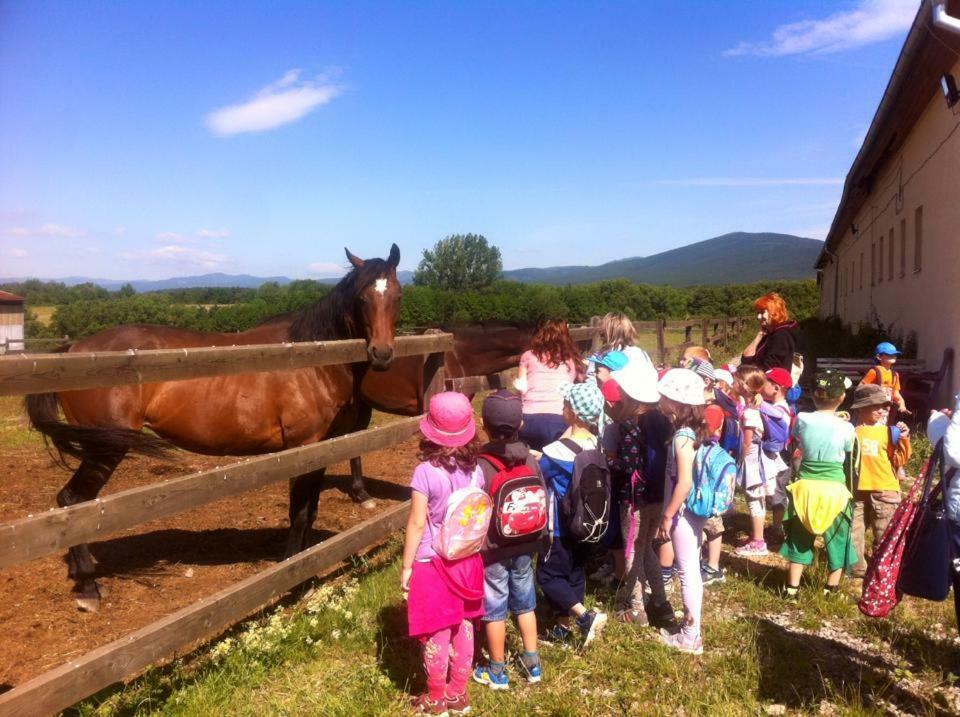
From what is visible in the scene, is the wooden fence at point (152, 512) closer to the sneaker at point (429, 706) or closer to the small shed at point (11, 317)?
the sneaker at point (429, 706)

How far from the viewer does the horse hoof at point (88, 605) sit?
4.37m

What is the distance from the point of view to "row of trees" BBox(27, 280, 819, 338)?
134 ft

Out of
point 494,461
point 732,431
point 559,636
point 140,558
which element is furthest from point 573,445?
point 140,558

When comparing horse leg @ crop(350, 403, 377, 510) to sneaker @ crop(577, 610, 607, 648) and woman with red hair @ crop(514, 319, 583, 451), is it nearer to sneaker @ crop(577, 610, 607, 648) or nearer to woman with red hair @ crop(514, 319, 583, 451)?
woman with red hair @ crop(514, 319, 583, 451)

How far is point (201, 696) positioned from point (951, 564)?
3.03m

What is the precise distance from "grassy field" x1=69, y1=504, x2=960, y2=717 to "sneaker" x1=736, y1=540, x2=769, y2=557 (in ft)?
2.93

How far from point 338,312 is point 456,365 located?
219 cm

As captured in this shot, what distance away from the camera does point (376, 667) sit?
3.18 metres

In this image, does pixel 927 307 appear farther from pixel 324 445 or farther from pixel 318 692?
pixel 318 692

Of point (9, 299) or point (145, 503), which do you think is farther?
point (9, 299)

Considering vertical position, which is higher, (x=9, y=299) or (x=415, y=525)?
(x=9, y=299)

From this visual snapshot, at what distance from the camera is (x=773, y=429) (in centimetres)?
496

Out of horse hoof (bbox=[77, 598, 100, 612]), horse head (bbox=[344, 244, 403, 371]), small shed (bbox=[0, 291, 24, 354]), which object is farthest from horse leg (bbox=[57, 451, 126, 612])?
small shed (bbox=[0, 291, 24, 354])

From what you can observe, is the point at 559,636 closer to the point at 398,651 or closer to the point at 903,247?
the point at 398,651
